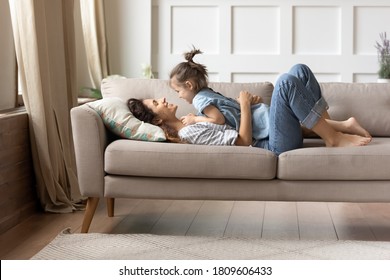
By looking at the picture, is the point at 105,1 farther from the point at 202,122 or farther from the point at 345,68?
the point at 202,122

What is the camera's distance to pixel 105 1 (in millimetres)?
5438

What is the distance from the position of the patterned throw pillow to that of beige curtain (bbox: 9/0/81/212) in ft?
1.68

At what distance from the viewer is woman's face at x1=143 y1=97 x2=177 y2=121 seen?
344 cm

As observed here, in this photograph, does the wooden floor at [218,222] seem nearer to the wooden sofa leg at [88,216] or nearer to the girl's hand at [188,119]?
the wooden sofa leg at [88,216]

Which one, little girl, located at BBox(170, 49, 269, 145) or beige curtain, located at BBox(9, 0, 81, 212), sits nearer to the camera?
little girl, located at BBox(170, 49, 269, 145)

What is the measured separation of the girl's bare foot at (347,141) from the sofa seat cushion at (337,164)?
0.10 meters

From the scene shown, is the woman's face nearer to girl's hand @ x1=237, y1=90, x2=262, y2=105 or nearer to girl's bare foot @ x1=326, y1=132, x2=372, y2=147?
girl's hand @ x1=237, y1=90, x2=262, y2=105

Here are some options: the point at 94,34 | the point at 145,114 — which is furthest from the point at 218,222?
the point at 94,34

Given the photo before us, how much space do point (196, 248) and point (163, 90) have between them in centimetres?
100

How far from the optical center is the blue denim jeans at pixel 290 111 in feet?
10.4

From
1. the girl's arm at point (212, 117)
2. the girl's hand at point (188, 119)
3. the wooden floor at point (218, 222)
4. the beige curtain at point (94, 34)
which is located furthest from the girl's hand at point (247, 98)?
the beige curtain at point (94, 34)

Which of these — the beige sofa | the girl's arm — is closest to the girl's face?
the girl's arm
